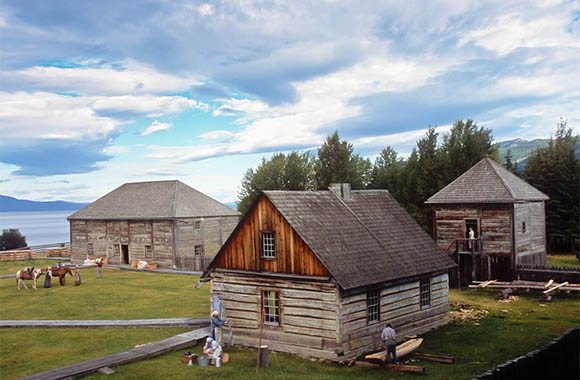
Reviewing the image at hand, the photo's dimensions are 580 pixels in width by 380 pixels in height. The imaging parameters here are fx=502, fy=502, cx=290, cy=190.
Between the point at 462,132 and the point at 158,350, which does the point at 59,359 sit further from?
the point at 462,132

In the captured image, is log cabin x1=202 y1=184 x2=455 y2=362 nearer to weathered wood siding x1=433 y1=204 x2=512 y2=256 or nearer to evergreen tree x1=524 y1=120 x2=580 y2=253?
weathered wood siding x1=433 y1=204 x2=512 y2=256

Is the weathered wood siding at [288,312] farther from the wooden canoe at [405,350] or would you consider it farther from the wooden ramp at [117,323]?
the wooden ramp at [117,323]

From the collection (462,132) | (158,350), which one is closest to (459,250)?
(158,350)

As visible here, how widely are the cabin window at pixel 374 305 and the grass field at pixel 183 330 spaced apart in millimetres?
2169

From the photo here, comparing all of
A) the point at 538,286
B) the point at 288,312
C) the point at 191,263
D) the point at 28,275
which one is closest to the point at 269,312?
the point at 288,312

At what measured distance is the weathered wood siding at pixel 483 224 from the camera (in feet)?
115

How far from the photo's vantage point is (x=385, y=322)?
20.0m

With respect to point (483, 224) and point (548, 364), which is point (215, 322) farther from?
point (483, 224)

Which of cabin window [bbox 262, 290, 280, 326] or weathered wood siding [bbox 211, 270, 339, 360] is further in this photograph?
cabin window [bbox 262, 290, 280, 326]

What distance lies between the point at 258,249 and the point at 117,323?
8.31 meters

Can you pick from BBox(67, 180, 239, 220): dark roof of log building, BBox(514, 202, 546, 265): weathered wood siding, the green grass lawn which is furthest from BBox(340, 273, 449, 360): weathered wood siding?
BBox(67, 180, 239, 220): dark roof of log building

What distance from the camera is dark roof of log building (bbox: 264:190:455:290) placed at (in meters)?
19.0

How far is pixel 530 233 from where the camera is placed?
37.3 m

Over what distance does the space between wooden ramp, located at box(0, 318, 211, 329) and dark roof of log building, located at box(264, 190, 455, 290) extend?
23.4 feet
